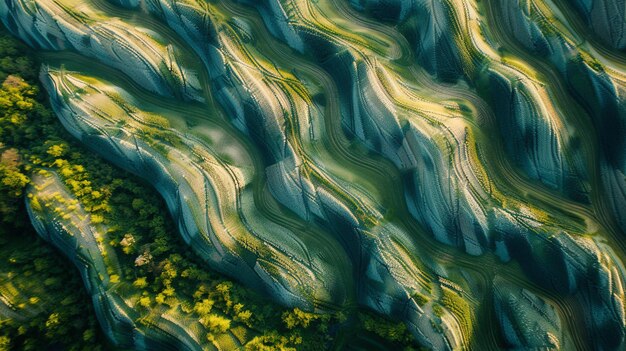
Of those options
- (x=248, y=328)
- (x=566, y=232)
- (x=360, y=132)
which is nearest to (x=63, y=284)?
(x=248, y=328)

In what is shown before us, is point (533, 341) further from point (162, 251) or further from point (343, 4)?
point (343, 4)

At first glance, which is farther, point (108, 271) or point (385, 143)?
point (385, 143)

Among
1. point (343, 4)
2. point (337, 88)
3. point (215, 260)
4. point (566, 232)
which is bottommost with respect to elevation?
point (215, 260)

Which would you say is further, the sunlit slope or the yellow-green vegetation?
the sunlit slope

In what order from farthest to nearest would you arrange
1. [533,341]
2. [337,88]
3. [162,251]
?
[337,88], [162,251], [533,341]

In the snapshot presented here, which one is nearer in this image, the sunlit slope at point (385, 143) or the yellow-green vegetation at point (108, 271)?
the yellow-green vegetation at point (108, 271)

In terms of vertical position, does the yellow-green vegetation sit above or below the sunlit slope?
below

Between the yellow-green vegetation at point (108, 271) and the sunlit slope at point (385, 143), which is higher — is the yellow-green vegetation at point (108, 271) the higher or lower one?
the lower one

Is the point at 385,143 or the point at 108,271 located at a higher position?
the point at 385,143
